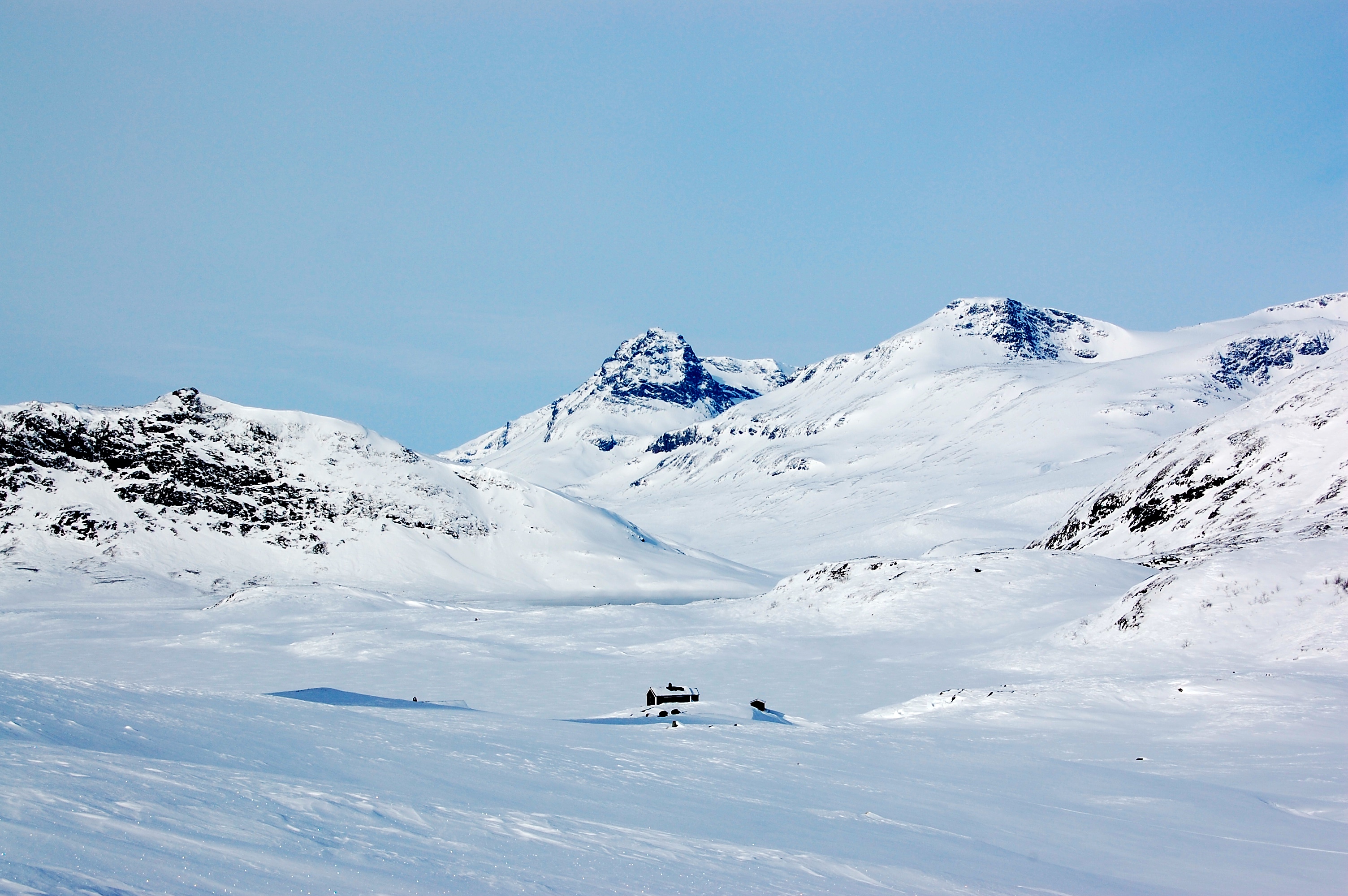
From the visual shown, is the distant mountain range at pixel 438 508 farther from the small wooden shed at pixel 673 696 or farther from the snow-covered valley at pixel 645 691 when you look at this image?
the small wooden shed at pixel 673 696

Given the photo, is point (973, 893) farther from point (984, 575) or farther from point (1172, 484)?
point (1172, 484)

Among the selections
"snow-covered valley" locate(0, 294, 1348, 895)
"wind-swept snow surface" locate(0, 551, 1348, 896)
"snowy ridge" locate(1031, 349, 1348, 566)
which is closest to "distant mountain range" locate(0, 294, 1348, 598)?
"snowy ridge" locate(1031, 349, 1348, 566)

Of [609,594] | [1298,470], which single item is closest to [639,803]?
[1298,470]

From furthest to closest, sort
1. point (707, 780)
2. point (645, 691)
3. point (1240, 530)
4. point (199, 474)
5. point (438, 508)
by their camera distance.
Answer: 1. point (438, 508)
2. point (199, 474)
3. point (1240, 530)
4. point (645, 691)
5. point (707, 780)

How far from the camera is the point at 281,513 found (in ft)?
283

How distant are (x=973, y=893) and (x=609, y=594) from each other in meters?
73.3

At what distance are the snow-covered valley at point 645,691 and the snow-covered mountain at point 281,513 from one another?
0.39 metres

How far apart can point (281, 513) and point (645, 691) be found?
69.5 metres

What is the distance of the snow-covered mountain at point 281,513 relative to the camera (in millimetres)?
77125

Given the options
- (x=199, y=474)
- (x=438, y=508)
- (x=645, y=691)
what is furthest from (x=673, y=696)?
(x=199, y=474)

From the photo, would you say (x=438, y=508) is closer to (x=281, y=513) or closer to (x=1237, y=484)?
(x=281, y=513)

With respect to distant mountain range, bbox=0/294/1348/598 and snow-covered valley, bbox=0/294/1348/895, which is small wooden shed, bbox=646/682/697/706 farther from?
distant mountain range, bbox=0/294/1348/598

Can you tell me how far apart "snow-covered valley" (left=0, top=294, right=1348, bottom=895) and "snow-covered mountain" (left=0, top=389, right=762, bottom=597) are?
0.39 metres

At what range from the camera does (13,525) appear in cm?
7406
